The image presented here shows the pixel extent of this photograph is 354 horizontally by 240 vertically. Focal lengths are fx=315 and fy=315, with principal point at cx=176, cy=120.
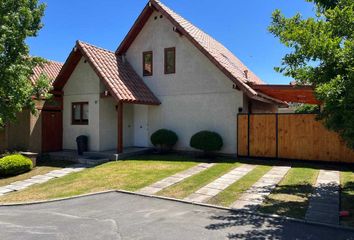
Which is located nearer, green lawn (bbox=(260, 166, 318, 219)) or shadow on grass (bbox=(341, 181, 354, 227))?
shadow on grass (bbox=(341, 181, 354, 227))

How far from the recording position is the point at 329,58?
279 inches

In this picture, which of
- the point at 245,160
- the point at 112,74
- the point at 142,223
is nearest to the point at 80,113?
the point at 112,74

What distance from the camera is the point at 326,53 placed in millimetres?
7062

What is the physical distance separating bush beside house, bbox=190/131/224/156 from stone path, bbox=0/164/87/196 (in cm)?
544

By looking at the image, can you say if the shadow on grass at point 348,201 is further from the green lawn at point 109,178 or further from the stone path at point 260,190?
the green lawn at point 109,178

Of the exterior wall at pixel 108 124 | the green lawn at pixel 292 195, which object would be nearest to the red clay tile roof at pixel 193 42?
the exterior wall at pixel 108 124

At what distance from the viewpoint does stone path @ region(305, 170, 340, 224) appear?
22.7 ft

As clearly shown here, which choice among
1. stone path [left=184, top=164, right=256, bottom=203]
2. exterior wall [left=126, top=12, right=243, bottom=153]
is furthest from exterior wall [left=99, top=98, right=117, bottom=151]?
stone path [left=184, top=164, right=256, bottom=203]

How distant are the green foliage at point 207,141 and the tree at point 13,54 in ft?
26.8

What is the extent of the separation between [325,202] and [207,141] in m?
7.85

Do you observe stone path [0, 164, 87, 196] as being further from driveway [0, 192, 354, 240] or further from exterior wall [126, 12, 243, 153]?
exterior wall [126, 12, 243, 153]

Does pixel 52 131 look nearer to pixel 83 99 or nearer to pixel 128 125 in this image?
pixel 83 99

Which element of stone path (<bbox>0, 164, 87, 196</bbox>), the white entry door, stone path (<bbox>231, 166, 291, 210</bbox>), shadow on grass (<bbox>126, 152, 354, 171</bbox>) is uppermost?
the white entry door

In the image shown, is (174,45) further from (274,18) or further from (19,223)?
(19,223)
